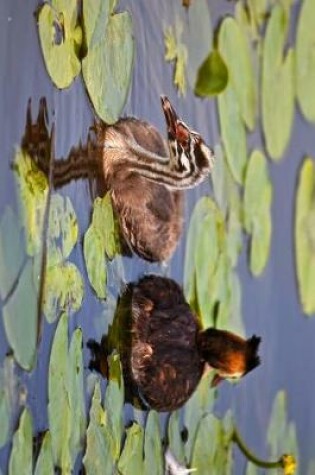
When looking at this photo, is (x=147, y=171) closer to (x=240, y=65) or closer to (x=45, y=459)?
(x=240, y=65)

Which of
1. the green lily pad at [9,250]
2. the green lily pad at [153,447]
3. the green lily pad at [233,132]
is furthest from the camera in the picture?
the green lily pad at [233,132]

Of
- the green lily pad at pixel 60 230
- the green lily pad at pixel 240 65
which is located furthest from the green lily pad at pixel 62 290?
the green lily pad at pixel 240 65

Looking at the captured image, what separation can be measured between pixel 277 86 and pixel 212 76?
0.49 feet

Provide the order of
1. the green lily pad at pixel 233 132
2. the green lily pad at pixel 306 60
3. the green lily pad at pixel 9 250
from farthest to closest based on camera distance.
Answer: the green lily pad at pixel 306 60 < the green lily pad at pixel 233 132 < the green lily pad at pixel 9 250

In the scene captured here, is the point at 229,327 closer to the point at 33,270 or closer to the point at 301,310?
the point at 301,310

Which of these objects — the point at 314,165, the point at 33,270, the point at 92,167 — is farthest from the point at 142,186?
the point at 314,165

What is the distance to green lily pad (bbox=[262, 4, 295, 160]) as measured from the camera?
1.35 meters

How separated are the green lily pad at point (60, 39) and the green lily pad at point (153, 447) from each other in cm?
45

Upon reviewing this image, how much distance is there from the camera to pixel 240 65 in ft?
4.29

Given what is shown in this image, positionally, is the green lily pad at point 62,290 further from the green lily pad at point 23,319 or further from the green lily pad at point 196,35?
the green lily pad at point 196,35

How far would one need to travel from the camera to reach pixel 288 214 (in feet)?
4.53

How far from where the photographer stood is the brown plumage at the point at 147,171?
107cm

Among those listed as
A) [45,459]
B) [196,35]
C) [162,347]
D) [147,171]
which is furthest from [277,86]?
[45,459]

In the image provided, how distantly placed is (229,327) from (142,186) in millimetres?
272
